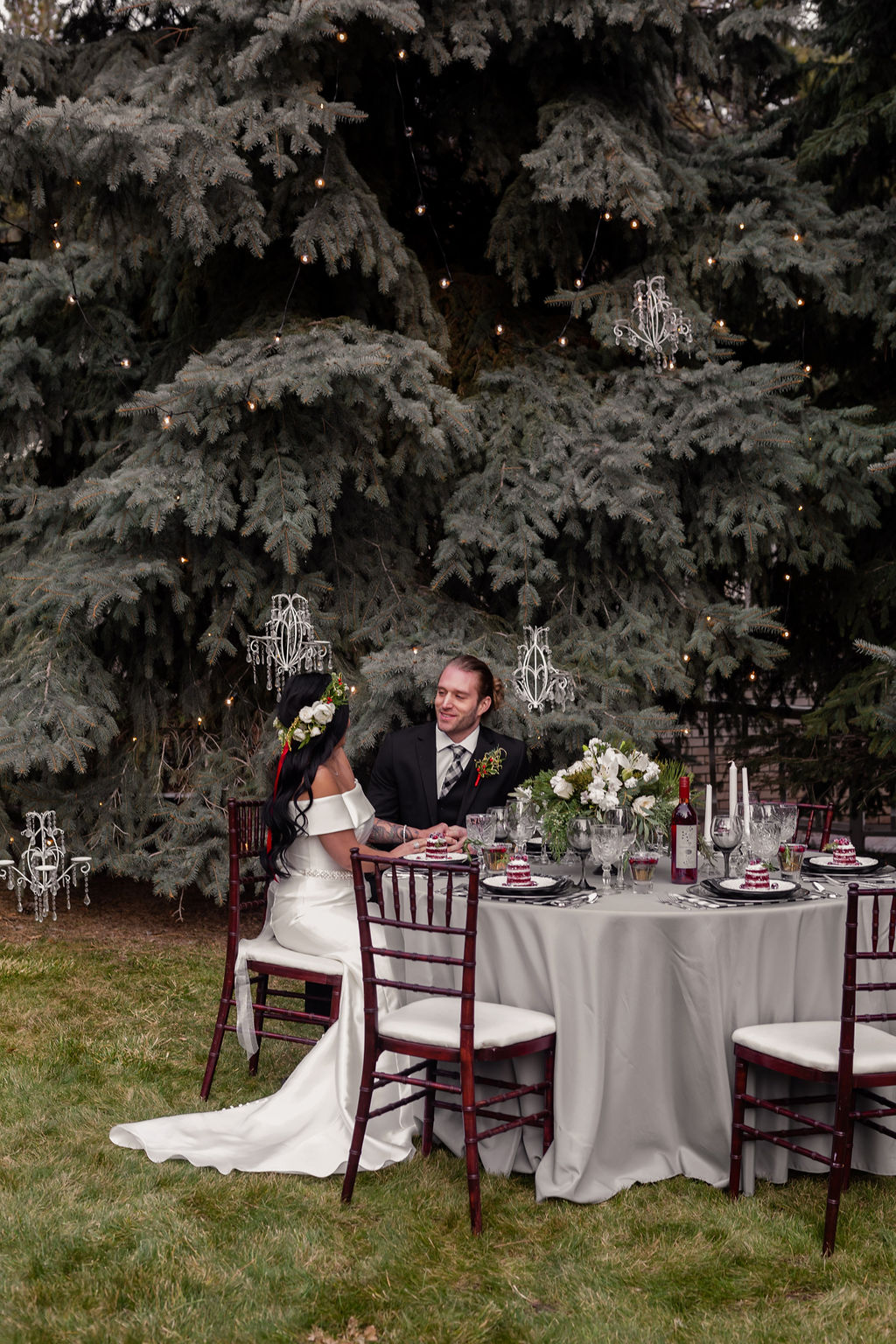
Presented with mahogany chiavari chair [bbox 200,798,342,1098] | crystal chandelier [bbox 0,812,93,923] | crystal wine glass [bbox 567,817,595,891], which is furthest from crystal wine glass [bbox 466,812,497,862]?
crystal chandelier [bbox 0,812,93,923]

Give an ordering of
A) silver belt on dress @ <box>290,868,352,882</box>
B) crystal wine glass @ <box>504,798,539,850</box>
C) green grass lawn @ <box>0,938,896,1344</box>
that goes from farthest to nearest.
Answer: silver belt on dress @ <box>290,868,352,882</box> → crystal wine glass @ <box>504,798,539,850</box> → green grass lawn @ <box>0,938,896,1344</box>

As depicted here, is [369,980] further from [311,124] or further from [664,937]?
[311,124]

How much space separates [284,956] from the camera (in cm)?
452

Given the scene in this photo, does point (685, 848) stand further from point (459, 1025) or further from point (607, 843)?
point (459, 1025)

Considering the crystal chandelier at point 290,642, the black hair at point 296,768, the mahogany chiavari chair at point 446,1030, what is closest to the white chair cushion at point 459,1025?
the mahogany chiavari chair at point 446,1030

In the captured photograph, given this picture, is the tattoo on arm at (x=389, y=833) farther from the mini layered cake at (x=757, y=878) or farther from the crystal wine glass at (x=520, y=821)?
the mini layered cake at (x=757, y=878)

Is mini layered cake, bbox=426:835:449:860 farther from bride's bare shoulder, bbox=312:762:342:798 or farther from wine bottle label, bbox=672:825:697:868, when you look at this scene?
wine bottle label, bbox=672:825:697:868

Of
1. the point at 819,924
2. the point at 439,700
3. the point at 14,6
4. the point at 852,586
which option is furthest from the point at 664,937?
the point at 14,6

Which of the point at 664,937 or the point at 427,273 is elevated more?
the point at 427,273

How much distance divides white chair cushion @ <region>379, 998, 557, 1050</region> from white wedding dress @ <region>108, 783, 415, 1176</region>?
0.45m

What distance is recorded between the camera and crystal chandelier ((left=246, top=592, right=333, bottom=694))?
6.83 meters

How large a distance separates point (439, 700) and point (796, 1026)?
2.14 m

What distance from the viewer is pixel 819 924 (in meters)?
3.80

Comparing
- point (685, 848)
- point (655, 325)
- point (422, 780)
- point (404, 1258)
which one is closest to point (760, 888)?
point (685, 848)
